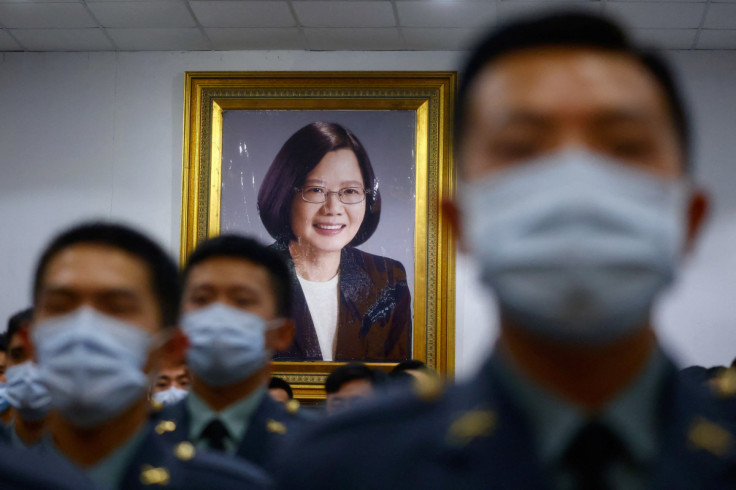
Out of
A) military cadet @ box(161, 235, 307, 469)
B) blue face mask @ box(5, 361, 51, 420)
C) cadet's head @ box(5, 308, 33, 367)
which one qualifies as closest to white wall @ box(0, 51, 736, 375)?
cadet's head @ box(5, 308, 33, 367)

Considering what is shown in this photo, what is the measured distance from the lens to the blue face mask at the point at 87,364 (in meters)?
1.81

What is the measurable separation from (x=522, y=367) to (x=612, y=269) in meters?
0.16

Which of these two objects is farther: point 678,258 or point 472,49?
point 472,49

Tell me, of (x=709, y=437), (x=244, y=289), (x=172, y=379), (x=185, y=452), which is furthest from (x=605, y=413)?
(x=172, y=379)

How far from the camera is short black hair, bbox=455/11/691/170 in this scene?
3.38ft

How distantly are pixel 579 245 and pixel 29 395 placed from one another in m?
2.90

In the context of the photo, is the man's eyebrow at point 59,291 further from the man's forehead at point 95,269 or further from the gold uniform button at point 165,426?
the gold uniform button at point 165,426

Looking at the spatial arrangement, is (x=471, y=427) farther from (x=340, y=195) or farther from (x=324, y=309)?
(x=340, y=195)

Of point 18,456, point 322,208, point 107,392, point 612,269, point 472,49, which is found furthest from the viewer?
point 322,208

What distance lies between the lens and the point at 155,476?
1.70 meters

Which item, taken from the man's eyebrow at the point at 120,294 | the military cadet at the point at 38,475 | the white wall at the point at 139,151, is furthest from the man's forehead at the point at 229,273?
the white wall at the point at 139,151

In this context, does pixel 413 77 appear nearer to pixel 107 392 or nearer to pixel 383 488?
pixel 107 392

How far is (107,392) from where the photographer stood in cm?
183

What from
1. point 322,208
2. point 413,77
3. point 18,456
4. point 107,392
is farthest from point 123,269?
point 413,77
